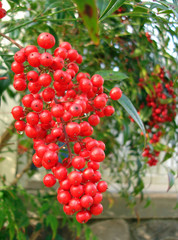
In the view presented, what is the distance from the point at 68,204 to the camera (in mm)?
313

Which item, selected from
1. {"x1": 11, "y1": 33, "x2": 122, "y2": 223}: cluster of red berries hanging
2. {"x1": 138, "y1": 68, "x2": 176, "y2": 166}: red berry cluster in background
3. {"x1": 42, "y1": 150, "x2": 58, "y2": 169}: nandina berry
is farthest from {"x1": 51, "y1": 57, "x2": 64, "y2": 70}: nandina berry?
{"x1": 138, "y1": 68, "x2": 176, "y2": 166}: red berry cluster in background

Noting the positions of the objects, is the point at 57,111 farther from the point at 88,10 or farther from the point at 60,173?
the point at 88,10

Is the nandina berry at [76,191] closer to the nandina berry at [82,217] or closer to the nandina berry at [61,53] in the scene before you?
the nandina berry at [82,217]

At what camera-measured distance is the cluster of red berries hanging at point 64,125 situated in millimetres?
298

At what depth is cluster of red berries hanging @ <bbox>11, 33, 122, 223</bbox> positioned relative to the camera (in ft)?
0.98

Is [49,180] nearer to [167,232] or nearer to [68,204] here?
[68,204]

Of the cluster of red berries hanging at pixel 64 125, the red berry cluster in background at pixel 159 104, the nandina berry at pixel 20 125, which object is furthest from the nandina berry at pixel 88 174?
the red berry cluster in background at pixel 159 104

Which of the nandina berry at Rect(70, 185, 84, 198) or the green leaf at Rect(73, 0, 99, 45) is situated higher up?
the green leaf at Rect(73, 0, 99, 45)

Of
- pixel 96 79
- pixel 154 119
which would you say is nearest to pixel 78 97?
pixel 96 79

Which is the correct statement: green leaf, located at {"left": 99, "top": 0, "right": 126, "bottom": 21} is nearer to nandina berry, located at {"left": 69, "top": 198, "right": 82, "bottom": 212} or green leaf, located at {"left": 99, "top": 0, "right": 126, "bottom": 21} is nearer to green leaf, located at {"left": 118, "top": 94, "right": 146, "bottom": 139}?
green leaf, located at {"left": 118, "top": 94, "right": 146, "bottom": 139}

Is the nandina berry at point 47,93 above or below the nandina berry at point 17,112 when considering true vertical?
above

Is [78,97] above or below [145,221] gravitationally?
above

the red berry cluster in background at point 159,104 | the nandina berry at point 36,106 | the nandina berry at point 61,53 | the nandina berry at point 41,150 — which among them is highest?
the nandina berry at point 61,53

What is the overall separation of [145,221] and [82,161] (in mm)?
1236
